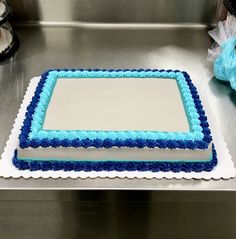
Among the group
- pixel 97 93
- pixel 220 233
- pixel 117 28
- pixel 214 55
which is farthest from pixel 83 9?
pixel 220 233

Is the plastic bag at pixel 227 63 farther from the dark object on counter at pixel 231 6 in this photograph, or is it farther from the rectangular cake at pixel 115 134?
the rectangular cake at pixel 115 134

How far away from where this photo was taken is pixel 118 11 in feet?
4.42

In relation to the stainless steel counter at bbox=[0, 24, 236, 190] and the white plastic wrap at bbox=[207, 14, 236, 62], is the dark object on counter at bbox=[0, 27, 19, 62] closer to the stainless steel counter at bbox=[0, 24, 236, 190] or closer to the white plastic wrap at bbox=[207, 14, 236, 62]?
the stainless steel counter at bbox=[0, 24, 236, 190]

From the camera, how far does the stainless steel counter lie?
2.27ft

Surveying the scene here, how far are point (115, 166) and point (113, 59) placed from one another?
1.76ft

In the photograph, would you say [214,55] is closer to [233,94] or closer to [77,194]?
[233,94]

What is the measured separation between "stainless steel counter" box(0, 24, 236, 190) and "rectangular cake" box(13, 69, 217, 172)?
4 cm

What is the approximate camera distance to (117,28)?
1.37 m

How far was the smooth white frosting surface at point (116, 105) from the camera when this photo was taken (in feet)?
2.38

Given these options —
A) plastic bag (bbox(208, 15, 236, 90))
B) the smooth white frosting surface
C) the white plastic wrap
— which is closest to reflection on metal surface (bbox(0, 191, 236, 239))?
the smooth white frosting surface

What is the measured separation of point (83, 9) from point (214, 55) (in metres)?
0.50

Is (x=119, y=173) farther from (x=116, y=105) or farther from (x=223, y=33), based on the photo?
(x=223, y=33)

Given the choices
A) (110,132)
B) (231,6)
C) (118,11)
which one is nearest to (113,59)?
(118,11)

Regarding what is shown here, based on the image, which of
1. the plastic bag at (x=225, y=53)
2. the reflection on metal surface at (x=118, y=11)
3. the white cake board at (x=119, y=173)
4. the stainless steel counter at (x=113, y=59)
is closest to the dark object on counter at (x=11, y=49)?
the stainless steel counter at (x=113, y=59)
